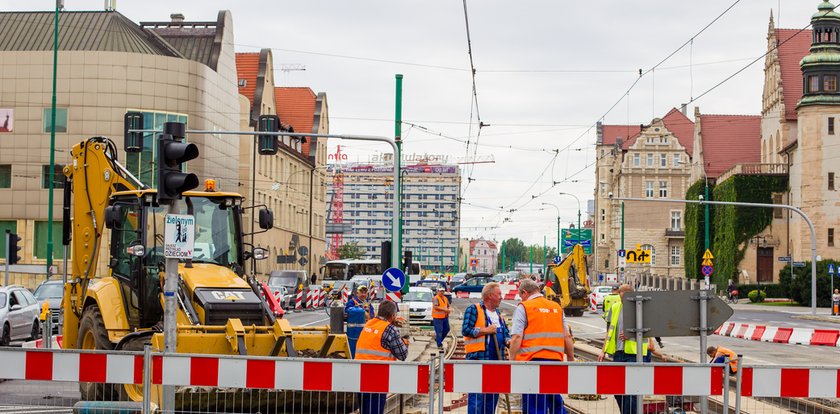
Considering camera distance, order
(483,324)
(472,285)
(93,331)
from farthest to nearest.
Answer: (472,285) → (93,331) → (483,324)

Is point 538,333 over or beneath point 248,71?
beneath

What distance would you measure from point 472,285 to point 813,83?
105 ft

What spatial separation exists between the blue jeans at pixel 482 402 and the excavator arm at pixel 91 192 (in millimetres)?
6651

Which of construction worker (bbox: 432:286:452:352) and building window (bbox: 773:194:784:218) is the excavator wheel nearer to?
construction worker (bbox: 432:286:452:352)

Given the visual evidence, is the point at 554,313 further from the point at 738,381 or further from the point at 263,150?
the point at 263,150

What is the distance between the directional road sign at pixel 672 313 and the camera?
10.4 meters

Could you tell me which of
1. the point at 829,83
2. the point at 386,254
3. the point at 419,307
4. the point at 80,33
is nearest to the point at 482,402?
the point at 386,254

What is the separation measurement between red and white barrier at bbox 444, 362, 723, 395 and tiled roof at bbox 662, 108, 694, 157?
384ft

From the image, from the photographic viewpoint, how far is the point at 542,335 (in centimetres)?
1126

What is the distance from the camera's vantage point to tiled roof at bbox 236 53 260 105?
80.2m

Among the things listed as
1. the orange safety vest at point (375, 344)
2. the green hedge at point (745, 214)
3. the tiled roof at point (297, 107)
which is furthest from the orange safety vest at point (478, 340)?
the tiled roof at point (297, 107)

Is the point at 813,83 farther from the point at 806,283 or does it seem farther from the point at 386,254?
the point at 386,254

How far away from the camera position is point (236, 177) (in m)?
71.8

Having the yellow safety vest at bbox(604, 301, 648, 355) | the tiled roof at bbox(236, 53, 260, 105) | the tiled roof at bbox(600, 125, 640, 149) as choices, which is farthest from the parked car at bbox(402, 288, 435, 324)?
the tiled roof at bbox(600, 125, 640, 149)
